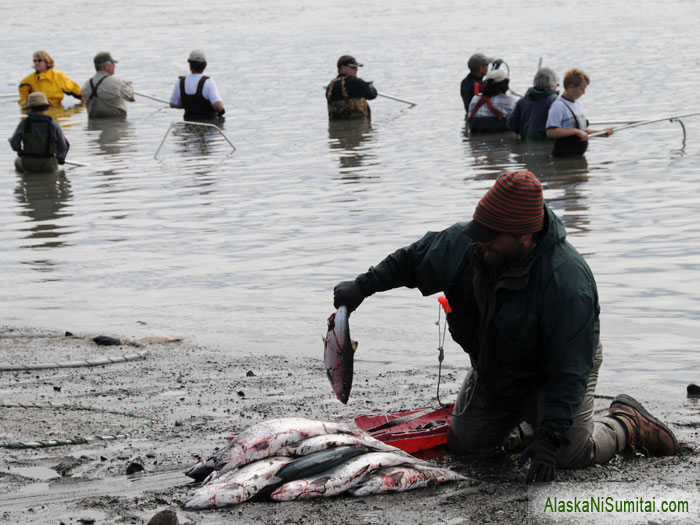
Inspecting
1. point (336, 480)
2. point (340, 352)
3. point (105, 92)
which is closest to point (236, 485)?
point (336, 480)

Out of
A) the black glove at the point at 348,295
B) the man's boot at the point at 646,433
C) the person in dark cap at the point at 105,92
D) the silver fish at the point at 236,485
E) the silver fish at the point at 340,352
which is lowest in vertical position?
the man's boot at the point at 646,433

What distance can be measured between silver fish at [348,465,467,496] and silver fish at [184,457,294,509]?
38cm

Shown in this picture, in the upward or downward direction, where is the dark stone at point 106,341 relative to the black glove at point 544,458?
downward

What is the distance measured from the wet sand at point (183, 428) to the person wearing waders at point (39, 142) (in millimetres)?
7758

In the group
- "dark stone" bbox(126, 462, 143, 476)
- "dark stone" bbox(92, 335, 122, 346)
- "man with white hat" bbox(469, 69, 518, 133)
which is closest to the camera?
"dark stone" bbox(126, 462, 143, 476)

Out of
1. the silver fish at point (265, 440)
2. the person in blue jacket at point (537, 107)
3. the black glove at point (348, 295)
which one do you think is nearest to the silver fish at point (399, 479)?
the silver fish at point (265, 440)

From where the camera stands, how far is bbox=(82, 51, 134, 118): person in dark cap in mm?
21297

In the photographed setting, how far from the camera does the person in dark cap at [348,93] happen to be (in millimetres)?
19438

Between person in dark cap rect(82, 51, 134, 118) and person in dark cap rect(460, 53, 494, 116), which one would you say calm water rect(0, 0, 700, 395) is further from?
person in dark cap rect(460, 53, 494, 116)

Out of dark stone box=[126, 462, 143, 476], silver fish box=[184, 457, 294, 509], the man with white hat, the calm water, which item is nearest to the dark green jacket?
silver fish box=[184, 457, 294, 509]

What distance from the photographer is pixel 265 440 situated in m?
5.04

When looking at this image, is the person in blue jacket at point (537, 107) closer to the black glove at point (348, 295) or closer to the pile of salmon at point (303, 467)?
the black glove at point (348, 295)

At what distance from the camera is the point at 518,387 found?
5273 mm

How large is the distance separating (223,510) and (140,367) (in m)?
2.51
